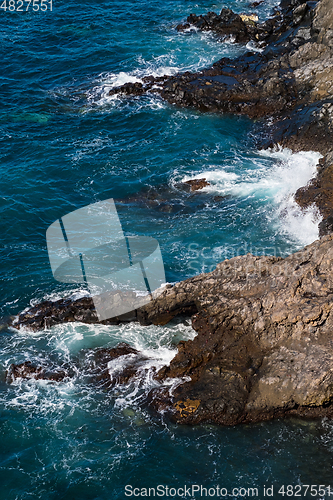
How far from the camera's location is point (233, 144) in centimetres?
2880

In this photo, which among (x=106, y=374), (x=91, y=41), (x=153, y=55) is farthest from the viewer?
(x=91, y=41)

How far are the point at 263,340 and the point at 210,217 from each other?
956cm

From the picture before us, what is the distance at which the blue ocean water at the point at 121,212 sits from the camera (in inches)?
555

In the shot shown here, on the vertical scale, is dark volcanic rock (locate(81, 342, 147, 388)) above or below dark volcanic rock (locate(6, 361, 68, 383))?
above

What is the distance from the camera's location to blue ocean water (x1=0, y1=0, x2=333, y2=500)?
14.1 metres

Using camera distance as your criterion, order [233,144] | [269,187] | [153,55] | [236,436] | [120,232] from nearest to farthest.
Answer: [236,436]
[120,232]
[269,187]
[233,144]
[153,55]

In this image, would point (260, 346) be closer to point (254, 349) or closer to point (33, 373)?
point (254, 349)

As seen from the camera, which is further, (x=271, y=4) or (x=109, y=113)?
(x=271, y=4)

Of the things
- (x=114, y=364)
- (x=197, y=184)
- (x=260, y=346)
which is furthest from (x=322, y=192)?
(x=114, y=364)

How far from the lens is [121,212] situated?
25.0 meters

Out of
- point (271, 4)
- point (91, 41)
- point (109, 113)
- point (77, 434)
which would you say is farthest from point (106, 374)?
point (271, 4)

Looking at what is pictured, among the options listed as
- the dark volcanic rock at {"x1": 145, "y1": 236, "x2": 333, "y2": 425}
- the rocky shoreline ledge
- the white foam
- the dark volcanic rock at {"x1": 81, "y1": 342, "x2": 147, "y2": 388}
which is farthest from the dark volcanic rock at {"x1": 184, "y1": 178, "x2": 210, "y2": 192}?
the dark volcanic rock at {"x1": 81, "y1": 342, "x2": 147, "y2": 388}

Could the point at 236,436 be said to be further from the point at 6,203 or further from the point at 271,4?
the point at 271,4

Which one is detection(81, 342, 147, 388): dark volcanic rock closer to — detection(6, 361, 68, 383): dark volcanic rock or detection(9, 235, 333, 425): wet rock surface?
detection(9, 235, 333, 425): wet rock surface
